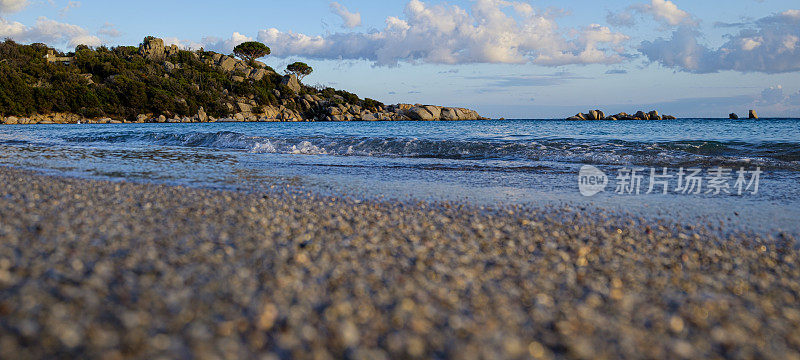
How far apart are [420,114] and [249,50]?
163 feet

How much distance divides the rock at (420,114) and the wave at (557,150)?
275 ft

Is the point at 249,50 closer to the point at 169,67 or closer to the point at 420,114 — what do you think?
the point at 169,67

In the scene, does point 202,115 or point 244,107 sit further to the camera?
point 244,107

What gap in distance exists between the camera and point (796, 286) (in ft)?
12.7

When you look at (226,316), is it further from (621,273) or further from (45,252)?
(621,273)

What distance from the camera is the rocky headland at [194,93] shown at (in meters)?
71.9

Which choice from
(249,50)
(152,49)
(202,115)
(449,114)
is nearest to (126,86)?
(202,115)

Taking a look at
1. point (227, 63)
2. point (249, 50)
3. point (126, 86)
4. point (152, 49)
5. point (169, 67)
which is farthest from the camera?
point (249, 50)

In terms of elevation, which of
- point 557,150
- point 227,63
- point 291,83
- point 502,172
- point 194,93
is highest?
→ point 227,63

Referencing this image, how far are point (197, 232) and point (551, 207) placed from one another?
5180mm

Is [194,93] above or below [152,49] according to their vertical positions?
below

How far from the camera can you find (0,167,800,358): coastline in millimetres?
2551

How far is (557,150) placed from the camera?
16547 mm

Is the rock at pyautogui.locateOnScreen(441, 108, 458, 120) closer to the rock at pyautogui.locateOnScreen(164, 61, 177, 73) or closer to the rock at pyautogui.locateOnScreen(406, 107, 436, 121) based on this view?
the rock at pyautogui.locateOnScreen(406, 107, 436, 121)
